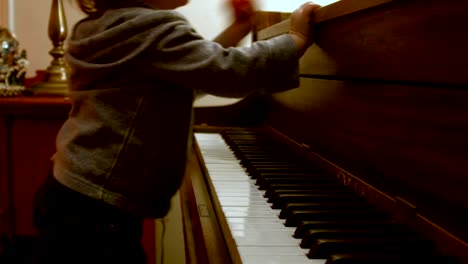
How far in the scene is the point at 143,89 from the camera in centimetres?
91

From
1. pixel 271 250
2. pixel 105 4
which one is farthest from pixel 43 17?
pixel 271 250

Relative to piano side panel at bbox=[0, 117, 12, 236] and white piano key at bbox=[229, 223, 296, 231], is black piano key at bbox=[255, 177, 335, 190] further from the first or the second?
piano side panel at bbox=[0, 117, 12, 236]

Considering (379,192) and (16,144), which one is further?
(16,144)

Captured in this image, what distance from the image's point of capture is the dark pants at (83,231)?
0.93 m

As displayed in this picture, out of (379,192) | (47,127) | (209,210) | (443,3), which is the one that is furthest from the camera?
(47,127)

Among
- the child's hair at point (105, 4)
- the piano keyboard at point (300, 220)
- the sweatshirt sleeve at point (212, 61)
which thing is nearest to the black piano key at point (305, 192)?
the piano keyboard at point (300, 220)

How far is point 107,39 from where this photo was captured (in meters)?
0.89

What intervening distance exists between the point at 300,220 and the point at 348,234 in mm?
91

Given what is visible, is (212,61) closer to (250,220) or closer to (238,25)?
(250,220)

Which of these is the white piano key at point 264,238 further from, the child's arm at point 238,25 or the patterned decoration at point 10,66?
the patterned decoration at point 10,66

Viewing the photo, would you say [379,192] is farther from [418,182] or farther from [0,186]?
[0,186]

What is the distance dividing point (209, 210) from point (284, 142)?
0.47 m

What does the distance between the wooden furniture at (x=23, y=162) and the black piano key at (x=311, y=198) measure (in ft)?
3.97

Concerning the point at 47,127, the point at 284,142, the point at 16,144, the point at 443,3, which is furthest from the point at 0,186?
the point at 443,3
